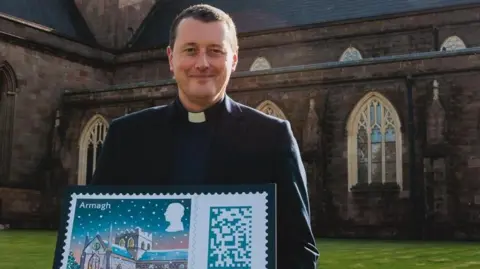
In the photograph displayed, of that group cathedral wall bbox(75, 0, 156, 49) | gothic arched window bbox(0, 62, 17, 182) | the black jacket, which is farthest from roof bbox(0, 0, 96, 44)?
the black jacket

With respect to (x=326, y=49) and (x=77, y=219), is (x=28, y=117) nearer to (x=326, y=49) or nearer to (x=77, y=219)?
(x=326, y=49)

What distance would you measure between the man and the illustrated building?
1497 centimetres

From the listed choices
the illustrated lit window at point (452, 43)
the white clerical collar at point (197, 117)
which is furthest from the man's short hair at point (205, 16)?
the illustrated lit window at point (452, 43)

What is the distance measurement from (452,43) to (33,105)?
50.7 feet

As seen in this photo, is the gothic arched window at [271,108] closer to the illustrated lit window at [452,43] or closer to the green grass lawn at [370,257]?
the illustrated lit window at [452,43]

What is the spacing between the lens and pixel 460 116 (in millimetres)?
16922

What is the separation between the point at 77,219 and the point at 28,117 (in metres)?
22.3

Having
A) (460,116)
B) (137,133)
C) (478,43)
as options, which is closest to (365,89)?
(460,116)

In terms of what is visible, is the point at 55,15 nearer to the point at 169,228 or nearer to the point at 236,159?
the point at 236,159

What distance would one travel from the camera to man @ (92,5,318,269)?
232 centimetres

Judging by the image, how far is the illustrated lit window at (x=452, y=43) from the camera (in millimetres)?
22359

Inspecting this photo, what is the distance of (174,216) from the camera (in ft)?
7.29

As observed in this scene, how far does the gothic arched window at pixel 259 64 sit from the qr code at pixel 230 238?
23.1 m

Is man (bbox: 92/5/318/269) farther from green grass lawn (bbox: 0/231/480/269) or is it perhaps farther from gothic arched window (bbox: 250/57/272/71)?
gothic arched window (bbox: 250/57/272/71)
